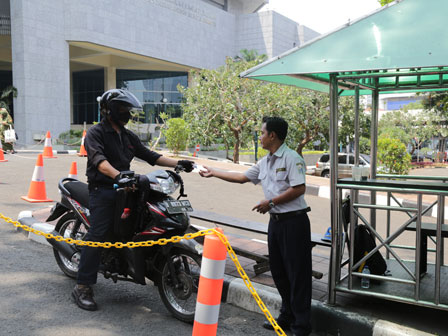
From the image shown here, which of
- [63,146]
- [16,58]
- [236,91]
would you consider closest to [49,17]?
[16,58]

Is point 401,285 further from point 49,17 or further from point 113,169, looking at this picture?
point 49,17

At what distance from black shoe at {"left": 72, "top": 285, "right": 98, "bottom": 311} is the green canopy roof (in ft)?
7.65

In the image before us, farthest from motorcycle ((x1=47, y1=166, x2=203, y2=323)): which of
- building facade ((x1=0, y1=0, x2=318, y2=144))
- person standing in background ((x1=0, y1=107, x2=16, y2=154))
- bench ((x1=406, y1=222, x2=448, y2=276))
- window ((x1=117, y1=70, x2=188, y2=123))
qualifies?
window ((x1=117, y1=70, x2=188, y2=123))

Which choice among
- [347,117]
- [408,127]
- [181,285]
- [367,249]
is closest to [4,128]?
[347,117]

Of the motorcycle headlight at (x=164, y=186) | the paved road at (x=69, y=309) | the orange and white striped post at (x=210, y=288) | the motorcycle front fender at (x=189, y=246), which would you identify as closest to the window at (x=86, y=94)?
the paved road at (x=69, y=309)

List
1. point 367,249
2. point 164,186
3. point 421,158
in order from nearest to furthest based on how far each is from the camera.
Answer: point 164,186, point 367,249, point 421,158

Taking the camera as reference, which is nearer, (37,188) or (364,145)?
(37,188)

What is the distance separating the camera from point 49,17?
32344 millimetres

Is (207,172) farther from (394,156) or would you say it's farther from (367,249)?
(394,156)

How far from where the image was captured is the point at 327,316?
3613mm

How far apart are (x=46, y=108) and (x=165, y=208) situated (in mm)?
32038

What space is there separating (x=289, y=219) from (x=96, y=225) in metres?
1.65

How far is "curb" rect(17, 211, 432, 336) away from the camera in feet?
10.9

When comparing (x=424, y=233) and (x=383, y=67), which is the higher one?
(x=383, y=67)
